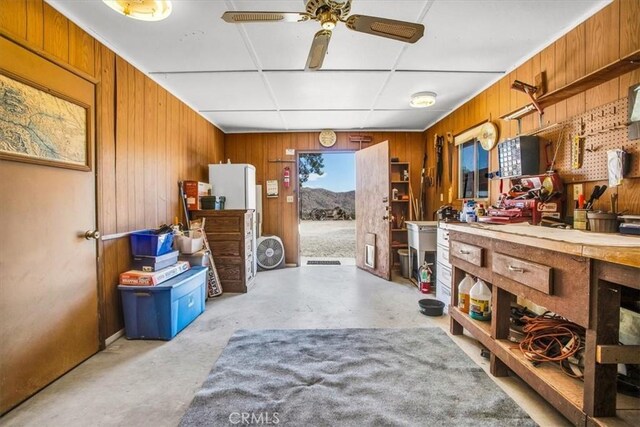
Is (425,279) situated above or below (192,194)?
below

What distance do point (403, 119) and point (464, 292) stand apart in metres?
3.21

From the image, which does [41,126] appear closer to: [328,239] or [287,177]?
[287,177]

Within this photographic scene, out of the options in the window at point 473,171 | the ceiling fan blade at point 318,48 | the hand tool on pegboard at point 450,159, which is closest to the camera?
the ceiling fan blade at point 318,48

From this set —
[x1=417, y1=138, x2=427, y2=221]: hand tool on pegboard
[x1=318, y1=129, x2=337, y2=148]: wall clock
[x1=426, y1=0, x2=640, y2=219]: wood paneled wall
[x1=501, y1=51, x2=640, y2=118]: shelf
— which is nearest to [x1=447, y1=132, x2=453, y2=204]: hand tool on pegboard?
[x1=417, y1=138, x2=427, y2=221]: hand tool on pegboard

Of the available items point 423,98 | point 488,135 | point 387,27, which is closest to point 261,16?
point 387,27

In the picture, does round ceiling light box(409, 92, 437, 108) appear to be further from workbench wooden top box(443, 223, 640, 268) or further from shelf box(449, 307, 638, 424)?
shelf box(449, 307, 638, 424)

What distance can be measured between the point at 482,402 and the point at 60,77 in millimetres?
3318

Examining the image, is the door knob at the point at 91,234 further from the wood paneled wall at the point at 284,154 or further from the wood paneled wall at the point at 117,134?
the wood paneled wall at the point at 284,154

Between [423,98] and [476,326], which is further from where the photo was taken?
[423,98]

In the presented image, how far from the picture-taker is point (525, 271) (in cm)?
155

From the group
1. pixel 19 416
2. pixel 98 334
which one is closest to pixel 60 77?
pixel 98 334

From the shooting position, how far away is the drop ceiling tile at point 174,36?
1996 mm

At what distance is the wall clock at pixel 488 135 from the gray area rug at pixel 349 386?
216 centimetres

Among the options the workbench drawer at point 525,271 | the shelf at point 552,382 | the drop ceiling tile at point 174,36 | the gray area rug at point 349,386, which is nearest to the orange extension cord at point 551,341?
the shelf at point 552,382
